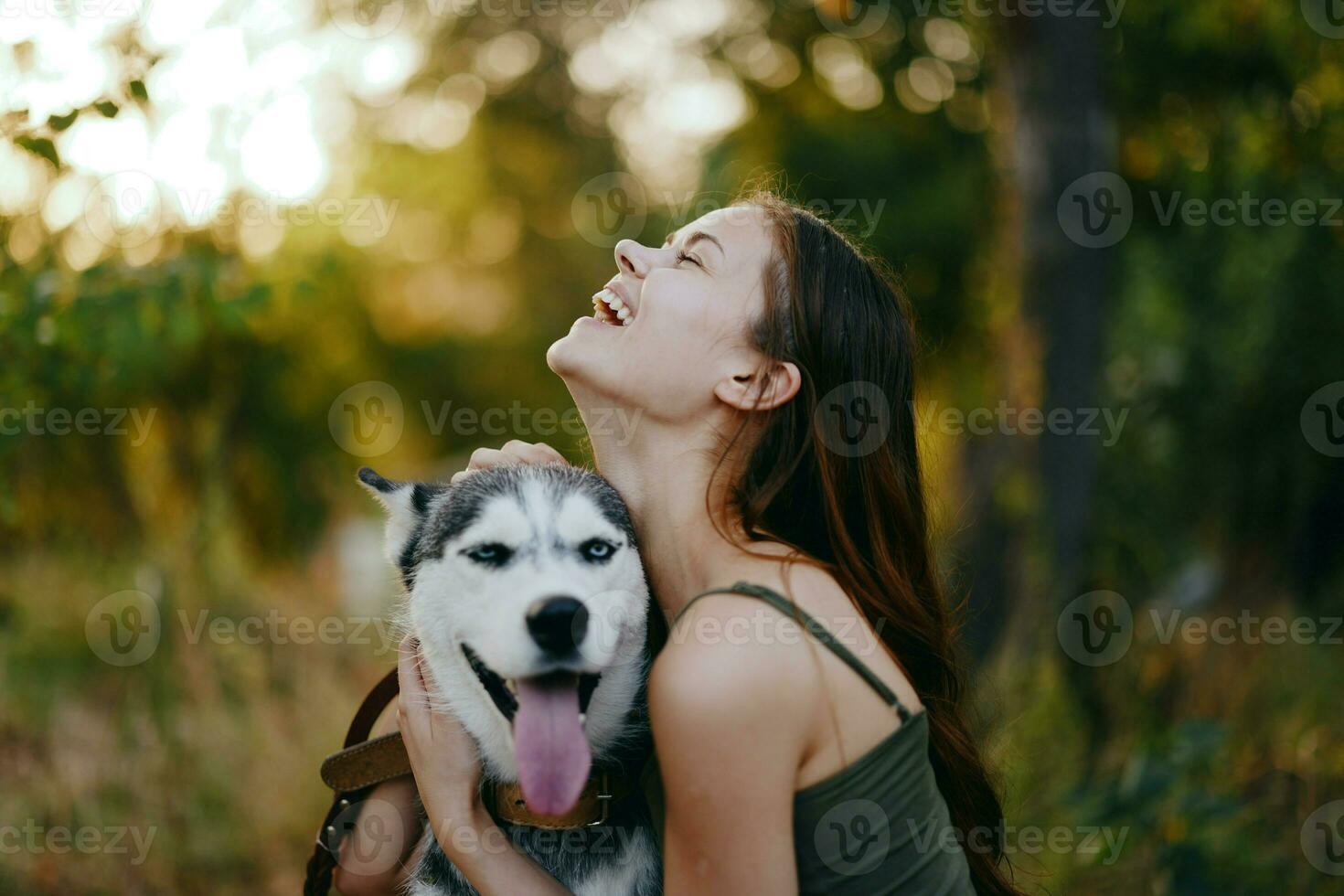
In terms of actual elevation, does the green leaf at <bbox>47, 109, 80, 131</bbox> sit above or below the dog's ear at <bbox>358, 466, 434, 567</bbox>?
above

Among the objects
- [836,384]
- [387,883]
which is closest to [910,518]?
[836,384]

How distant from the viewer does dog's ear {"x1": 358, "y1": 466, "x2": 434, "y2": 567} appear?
2.46 metres

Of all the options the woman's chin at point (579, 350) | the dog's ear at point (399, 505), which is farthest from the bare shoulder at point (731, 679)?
the dog's ear at point (399, 505)

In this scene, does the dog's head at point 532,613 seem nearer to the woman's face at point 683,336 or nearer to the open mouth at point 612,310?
the woman's face at point 683,336

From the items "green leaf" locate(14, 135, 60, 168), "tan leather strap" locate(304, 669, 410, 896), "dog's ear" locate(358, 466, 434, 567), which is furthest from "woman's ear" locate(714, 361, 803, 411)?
"green leaf" locate(14, 135, 60, 168)

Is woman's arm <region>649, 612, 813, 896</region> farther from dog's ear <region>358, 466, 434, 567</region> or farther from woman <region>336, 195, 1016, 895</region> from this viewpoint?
dog's ear <region>358, 466, 434, 567</region>

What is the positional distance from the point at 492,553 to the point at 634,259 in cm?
84

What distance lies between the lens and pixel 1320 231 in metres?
6.99

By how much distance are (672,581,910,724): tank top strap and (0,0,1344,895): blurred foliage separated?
1.50 meters

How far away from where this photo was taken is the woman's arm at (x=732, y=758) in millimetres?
1793

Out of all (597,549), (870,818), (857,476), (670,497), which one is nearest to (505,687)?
(597,549)

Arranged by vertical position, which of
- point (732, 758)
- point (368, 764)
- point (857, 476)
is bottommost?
point (368, 764)

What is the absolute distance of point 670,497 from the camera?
233 centimetres

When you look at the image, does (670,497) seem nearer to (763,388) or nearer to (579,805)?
(763,388)
